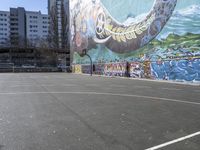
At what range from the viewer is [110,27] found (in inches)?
1796

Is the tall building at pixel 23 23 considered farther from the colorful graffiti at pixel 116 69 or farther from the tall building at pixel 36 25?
the colorful graffiti at pixel 116 69

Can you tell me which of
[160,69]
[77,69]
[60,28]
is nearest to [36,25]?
[60,28]

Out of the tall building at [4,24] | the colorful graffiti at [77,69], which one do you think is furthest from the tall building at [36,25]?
the colorful graffiti at [77,69]

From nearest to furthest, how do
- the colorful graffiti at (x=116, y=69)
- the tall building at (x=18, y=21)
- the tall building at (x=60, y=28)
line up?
the colorful graffiti at (x=116, y=69) → the tall building at (x=60, y=28) → the tall building at (x=18, y=21)

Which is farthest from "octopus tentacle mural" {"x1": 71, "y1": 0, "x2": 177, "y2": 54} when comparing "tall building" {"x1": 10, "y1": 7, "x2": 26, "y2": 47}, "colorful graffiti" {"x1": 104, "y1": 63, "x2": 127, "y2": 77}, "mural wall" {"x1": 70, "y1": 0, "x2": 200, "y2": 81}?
"tall building" {"x1": 10, "y1": 7, "x2": 26, "y2": 47}

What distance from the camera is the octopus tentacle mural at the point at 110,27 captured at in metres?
33.6

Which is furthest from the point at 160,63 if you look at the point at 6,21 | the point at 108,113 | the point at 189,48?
the point at 6,21

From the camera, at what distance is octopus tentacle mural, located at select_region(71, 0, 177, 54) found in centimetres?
3359

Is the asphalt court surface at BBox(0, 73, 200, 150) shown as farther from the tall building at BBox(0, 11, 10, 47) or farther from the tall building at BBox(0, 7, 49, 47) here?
the tall building at BBox(0, 11, 10, 47)

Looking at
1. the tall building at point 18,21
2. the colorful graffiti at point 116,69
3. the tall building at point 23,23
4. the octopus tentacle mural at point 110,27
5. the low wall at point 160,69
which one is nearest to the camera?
the low wall at point 160,69

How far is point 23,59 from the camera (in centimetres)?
10650

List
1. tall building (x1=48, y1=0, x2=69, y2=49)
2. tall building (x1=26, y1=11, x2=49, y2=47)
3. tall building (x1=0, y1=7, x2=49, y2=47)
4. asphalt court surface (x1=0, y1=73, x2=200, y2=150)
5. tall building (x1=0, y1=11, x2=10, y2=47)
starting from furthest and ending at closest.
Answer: tall building (x1=26, y1=11, x2=49, y2=47), tall building (x1=0, y1=7, x2=49, y2=47), tall building (x1=0, y1=11, x2=10, y2=47), tall building (x1=48, y1=0, x2=69, y2=49), asphalt court surface (x1=0, y1=73, x2=200, y2=150)

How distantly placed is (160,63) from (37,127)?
25609 millimetres

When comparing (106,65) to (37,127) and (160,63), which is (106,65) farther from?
(37,127)
